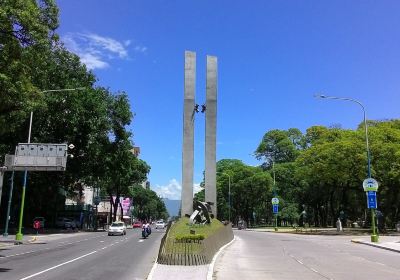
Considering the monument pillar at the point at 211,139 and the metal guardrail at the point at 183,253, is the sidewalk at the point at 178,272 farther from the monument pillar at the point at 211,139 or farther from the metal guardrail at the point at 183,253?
the monument pillar at the point at 211,139

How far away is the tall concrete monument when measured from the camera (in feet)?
151

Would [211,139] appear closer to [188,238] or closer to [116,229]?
[116,229]

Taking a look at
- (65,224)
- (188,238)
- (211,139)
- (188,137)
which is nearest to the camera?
(188,238)

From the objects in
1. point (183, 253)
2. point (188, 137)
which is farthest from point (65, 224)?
point (183, 253)

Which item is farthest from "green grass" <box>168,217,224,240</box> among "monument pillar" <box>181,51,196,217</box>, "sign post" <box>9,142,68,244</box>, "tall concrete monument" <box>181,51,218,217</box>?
"monument pillar" <box>181,51,196,217</box>

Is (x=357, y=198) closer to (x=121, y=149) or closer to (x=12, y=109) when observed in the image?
(x=121, y=149)

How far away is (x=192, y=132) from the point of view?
46125 mm

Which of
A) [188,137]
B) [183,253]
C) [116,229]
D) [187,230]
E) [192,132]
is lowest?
[183,253]

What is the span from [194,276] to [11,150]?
40.4 m

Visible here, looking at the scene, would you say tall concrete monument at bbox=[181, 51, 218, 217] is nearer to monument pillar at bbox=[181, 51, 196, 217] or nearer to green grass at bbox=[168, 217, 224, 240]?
monument pillar at bbox=[181, 51, 196, 217]

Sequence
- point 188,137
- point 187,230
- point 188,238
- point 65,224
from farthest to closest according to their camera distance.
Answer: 1. point 65,224
2. point 188,137
3. point 187,230
4. point 188,238

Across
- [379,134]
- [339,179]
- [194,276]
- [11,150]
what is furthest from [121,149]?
[194,276]

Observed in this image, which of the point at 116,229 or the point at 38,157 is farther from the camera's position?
the point at 116,229

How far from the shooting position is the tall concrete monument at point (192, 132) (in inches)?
1807
